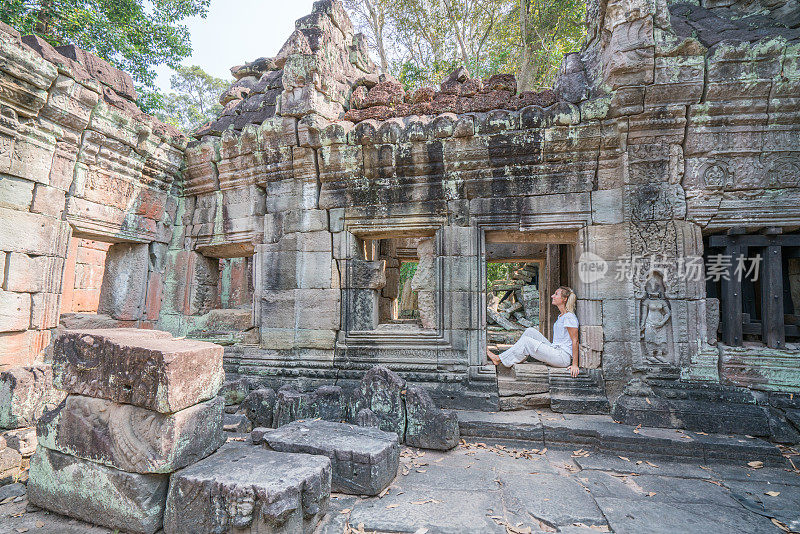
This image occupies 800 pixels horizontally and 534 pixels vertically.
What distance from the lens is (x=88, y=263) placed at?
10.4 m

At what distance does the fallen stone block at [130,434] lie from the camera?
2443 mm

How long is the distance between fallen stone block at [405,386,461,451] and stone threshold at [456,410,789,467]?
0.36m

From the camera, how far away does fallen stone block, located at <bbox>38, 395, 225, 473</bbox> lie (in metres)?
2.44

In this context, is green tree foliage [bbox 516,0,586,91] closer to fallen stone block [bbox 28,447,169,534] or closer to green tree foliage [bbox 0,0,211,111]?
green tree foliage [bbox 0,0,211,111]

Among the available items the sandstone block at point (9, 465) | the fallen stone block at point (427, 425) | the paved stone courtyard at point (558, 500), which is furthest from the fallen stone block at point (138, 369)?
the fallen stone block at point (427, 425)

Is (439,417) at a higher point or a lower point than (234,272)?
lower

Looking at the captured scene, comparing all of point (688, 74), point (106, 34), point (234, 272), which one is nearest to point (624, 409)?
point (688, 74)

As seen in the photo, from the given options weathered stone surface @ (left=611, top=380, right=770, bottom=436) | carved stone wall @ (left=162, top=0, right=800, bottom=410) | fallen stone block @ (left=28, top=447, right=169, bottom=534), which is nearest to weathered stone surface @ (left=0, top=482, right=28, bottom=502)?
fallen stone block @ (left=28, top=447, right=169, bottom=534)

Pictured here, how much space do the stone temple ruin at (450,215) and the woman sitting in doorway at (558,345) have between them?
5.1 inches

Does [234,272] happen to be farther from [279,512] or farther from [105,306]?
[279,512]

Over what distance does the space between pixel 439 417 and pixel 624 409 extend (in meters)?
1.91

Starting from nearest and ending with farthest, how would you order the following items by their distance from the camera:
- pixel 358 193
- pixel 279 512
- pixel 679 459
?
1. pixel 279 512
2. pixel 679 459
3. pixel 358 193

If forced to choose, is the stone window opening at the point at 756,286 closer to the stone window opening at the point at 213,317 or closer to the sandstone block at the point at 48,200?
the stone window opening at the point at 213,317

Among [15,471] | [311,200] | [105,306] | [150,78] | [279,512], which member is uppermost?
[150,78]
